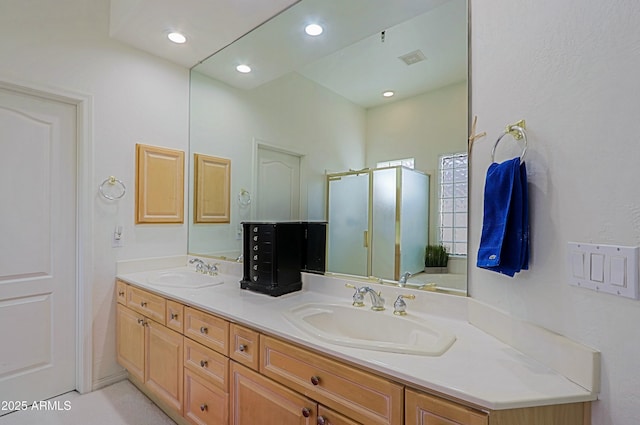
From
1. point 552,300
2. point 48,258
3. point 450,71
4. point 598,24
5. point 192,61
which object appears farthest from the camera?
point 192,61

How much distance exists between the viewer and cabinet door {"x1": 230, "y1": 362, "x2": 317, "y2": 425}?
1171 millimetres

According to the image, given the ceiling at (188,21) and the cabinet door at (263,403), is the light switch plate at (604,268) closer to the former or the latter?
the cabinet door at (263,403)

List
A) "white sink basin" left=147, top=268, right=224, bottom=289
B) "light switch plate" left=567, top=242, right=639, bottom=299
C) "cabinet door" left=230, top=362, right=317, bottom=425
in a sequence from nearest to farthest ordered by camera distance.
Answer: "light switch plate" left=567, top=242, right=639, bottom=299, "cabinet door" left=230, top=362, right=317, bottom=425, "white sink basin" left=147, top=268, right=224, bottom=289

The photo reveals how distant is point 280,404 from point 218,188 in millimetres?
1921

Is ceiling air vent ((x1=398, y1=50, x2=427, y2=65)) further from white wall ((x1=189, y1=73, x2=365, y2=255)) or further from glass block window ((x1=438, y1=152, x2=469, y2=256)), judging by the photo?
glass block window ((x1=438, y1=152, x2=469, y2=256))

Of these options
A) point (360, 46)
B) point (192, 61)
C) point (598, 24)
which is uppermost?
point (192, 61)

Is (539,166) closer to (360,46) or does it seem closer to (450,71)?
(450,71)

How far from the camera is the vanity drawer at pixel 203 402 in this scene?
59.7 inches

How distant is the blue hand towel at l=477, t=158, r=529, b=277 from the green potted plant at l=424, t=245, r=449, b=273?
34 cm

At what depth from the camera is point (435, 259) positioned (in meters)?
1.46

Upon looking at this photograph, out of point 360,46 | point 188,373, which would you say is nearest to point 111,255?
point 188,373

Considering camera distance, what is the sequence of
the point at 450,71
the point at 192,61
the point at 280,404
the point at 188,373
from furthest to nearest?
the point at 192,61, the point at 188,373, the point at 450,71, the point at 280,404

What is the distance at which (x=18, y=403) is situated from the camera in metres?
2.05

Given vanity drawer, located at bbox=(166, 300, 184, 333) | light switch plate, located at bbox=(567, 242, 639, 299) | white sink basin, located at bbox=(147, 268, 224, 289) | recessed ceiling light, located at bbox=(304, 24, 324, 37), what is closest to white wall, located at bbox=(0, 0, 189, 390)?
white sink basin, located at bbox=(147, 268, 224, 289)
